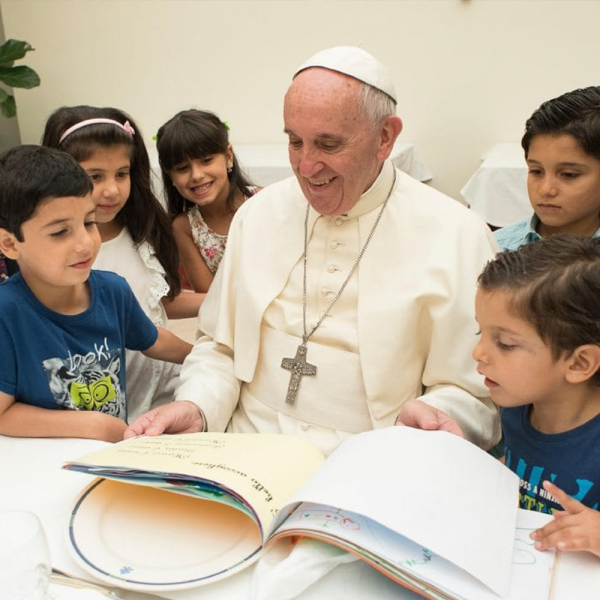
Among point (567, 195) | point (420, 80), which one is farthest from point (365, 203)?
point (420, 80)

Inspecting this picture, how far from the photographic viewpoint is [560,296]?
152 centimetres

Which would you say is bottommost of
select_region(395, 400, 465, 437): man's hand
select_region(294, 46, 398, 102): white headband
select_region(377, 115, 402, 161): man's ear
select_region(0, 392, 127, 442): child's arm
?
select_region(0, 392, 127, 442): child's arm

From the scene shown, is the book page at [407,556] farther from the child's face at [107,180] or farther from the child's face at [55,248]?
the child's face at [107,180]

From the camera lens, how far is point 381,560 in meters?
1.05

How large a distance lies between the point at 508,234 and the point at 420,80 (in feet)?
13.1

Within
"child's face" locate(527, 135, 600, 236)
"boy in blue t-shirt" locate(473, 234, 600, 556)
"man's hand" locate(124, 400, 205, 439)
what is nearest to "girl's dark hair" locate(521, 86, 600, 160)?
"child's face" locate(527, 135, 600, 236)

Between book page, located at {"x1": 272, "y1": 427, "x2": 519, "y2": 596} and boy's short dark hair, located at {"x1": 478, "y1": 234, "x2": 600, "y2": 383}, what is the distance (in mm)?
386

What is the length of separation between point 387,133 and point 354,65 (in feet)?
0.81

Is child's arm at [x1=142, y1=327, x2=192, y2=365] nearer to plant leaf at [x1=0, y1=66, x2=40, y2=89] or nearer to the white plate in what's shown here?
the white plate

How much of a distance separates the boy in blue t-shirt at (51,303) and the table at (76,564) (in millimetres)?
187

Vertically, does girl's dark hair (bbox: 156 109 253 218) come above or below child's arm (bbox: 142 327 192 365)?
above

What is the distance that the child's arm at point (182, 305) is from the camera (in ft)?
9.94

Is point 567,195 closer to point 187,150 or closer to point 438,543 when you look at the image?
point 438,543

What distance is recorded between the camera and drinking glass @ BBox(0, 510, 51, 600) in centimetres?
95
